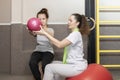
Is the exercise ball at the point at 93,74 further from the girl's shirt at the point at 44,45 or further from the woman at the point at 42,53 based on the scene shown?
the girl's shirt at the point at 44,45

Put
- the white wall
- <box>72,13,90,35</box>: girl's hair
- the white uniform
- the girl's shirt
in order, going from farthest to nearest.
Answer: the white wall → the girl's shirt → <box>72,13,90,35</box>: girl's hair → the white uniform

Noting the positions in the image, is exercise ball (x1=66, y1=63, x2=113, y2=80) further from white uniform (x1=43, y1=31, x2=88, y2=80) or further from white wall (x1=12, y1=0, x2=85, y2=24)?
white wall (x1=12, y1=0, x2=85, y2=24)

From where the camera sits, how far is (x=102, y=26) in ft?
15.5

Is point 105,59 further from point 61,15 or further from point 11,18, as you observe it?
point 11,18

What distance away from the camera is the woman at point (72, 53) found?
3.06m

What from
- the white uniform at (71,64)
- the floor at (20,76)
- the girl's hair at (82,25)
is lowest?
the floor at (20,76)

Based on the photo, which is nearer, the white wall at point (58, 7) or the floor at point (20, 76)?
the floor at point (20, 76)

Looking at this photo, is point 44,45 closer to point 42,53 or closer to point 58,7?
point 42,53

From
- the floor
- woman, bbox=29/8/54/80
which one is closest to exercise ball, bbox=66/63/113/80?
woman, bbox=29/8/54/80

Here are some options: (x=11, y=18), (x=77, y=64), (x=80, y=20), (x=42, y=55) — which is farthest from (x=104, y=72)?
(x=11, y=18)

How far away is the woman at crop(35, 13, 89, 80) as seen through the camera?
3062 millimetres

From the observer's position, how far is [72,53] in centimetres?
321

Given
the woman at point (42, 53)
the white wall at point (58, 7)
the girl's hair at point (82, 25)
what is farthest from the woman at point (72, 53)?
the white wall at point (58, 7)

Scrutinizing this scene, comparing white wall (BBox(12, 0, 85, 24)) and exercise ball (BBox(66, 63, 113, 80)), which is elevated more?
white wall (BBox(12, 0, 85, 24))
